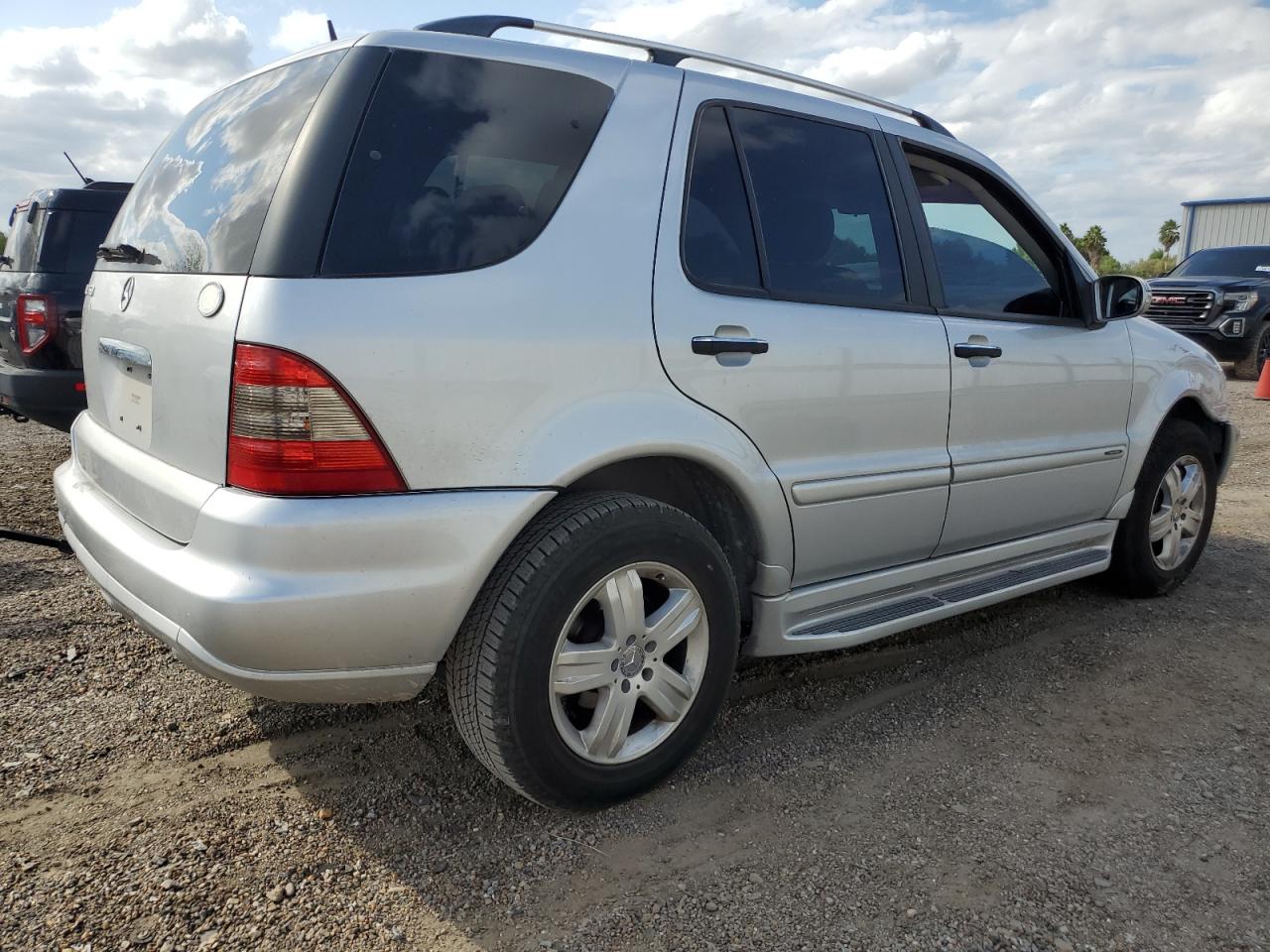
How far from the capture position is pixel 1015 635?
3.88 m

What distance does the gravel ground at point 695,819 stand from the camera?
2094mm

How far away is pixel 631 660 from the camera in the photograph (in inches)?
95.5

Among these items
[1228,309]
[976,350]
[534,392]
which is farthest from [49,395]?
[1228,309]

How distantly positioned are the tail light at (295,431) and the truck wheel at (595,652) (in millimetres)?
425

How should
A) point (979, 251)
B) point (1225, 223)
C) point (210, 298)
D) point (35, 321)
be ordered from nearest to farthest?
point (210, 298), point (979, 251), point (35, 321), point (1225, 223)

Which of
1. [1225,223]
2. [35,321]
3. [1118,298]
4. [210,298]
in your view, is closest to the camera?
[210,298]

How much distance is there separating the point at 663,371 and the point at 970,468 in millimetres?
1324

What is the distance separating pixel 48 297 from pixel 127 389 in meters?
3.94

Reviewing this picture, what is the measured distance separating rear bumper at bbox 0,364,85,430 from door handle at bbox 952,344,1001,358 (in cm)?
465

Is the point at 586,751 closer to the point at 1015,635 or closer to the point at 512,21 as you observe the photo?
the point at 512,21

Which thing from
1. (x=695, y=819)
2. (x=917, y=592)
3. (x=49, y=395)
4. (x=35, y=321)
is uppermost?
(x=35, y=321)

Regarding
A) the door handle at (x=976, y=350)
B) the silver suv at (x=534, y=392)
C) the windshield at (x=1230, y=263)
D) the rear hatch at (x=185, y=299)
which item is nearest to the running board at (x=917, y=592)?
the silver suv at (x=534, y=392)

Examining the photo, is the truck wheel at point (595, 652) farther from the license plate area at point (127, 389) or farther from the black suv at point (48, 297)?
the black suv at point (48, 297)

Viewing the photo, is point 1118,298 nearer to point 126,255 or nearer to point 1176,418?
point 1176,418
